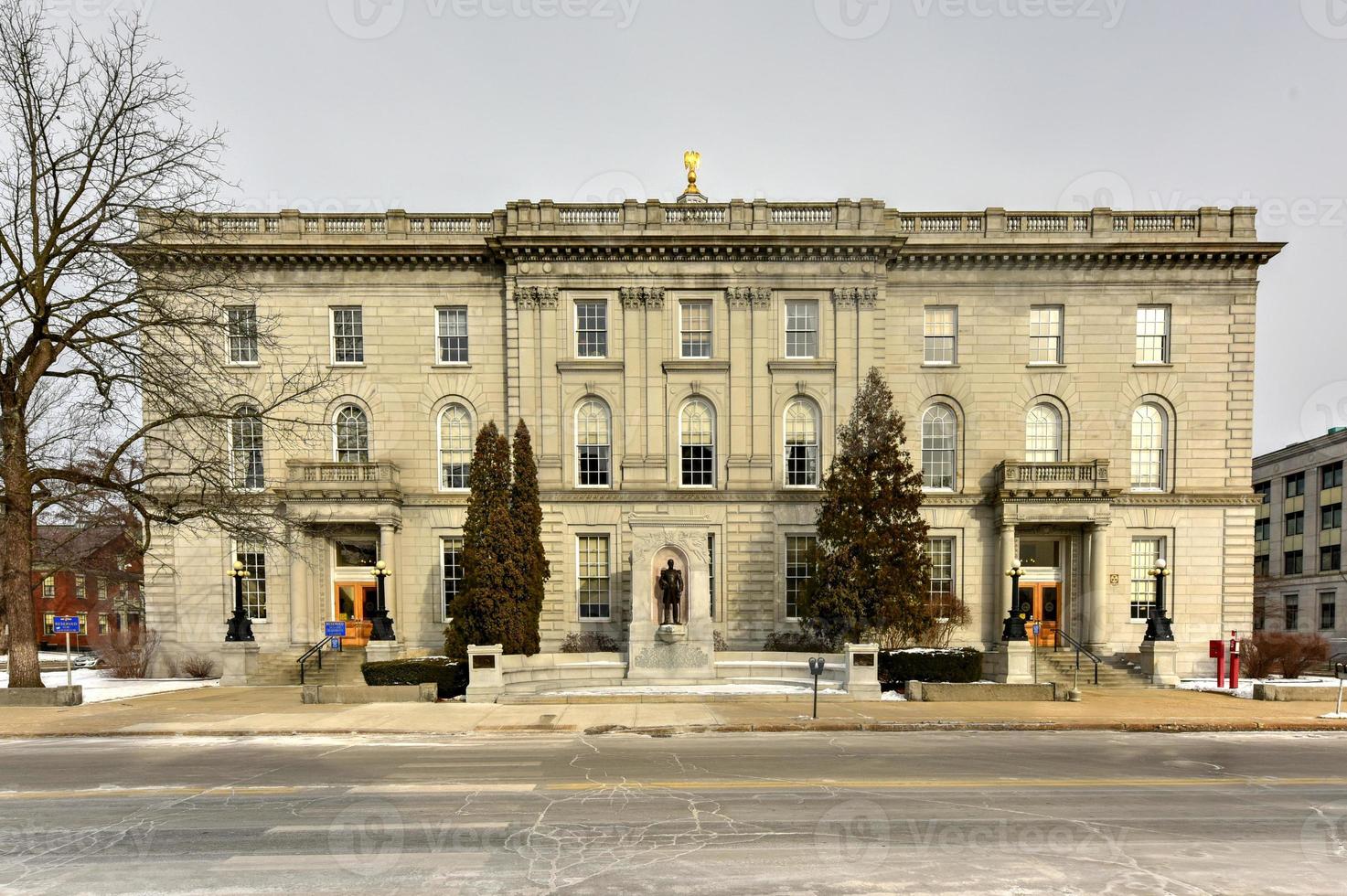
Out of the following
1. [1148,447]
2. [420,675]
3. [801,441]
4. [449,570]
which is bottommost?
[420,675]

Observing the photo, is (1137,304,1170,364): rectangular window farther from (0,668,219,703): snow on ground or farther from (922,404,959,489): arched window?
(0,668,219,703): snow on ground

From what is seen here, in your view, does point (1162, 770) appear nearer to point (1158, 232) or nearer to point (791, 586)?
point (791, 586)

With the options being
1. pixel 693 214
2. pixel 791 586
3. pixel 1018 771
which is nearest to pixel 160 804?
pixel 1018 771

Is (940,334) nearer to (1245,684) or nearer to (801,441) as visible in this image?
(801,441)

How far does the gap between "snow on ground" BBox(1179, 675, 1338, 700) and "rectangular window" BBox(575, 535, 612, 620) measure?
20281mm

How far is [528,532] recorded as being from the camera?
22.9 m

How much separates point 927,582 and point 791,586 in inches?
246

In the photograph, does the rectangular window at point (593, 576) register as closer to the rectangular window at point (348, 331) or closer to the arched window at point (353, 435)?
the arched window at point (353, 435)

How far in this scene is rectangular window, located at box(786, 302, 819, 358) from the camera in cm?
2773

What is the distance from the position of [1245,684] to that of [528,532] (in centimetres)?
2515

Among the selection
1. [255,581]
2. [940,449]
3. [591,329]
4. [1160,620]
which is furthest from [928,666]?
[255,581]

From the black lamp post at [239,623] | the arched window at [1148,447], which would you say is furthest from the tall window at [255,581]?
the arched window at [1148,447]

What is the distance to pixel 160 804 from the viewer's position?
9766mm

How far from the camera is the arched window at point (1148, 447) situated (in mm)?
27672
